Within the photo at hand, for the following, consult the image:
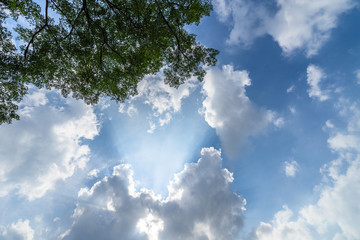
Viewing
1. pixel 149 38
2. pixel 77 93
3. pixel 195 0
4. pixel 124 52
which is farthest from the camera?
pixel 77 93

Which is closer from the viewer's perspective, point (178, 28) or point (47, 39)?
point (47, 39)

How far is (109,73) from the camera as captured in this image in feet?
46.1

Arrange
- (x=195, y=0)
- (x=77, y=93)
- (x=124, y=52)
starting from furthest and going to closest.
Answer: (x=77, y=93) → (x=124, y=52) → (x=195, y=0)

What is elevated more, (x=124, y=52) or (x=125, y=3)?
(x=125, y=3)

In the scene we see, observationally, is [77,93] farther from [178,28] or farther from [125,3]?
[178,28]

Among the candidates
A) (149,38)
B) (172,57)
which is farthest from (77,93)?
(172,57)

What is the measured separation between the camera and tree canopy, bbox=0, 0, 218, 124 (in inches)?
448

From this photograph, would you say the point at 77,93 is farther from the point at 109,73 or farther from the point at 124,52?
the point at 124,52

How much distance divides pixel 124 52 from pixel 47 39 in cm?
593

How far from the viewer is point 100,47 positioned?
1315 cm

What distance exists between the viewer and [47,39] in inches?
467

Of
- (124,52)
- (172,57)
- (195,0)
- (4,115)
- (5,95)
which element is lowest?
(4,115)

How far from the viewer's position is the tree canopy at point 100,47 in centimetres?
1138

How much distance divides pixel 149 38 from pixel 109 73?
206 inches
